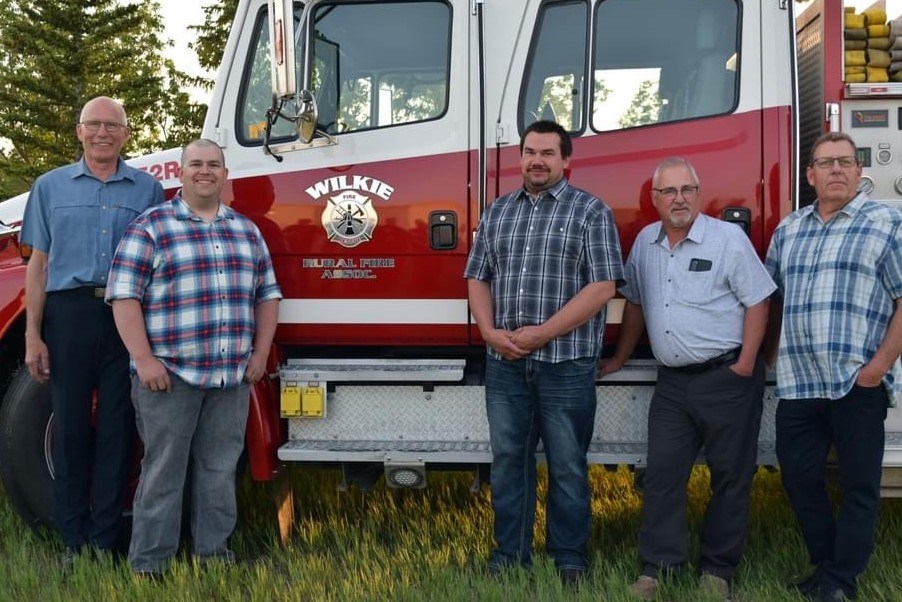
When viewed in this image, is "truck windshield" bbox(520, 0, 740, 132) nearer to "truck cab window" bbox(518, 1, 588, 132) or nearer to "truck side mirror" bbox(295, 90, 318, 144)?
"truck cab window" bbox(518, 1, 588, 132)

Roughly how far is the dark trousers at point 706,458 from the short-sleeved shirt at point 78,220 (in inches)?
92.3

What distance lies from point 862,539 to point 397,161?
236 centimetres

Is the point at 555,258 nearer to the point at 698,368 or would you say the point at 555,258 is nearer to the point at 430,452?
the point at 698,368

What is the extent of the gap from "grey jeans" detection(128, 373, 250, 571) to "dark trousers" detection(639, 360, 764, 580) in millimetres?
1719

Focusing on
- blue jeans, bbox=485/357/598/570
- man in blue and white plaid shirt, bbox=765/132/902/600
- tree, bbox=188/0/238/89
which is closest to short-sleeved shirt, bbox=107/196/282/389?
blue jeans, bbox=485/357/598/570

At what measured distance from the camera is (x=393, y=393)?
3.88 metres

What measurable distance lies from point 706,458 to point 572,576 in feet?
2.35

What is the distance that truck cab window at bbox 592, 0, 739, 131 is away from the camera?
3707 mm

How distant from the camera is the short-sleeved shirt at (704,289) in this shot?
3.35 m

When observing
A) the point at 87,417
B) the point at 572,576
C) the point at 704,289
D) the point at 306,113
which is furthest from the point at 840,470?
the point at 87,417

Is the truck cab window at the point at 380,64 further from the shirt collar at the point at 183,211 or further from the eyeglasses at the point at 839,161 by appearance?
the eyeglasses at the point at 839,161

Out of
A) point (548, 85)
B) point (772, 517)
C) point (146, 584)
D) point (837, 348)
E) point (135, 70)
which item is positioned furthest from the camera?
point (135, 70)

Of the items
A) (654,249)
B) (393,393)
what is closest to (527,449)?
(393,393)

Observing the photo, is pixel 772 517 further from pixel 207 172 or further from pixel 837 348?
pixel 207 172
